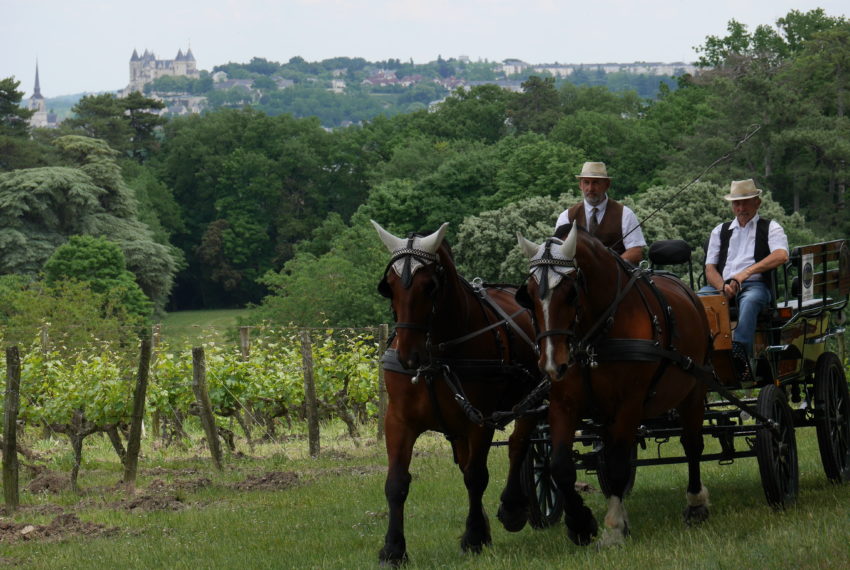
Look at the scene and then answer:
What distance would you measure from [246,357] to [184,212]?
301ft

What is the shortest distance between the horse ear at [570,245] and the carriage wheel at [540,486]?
2179mm

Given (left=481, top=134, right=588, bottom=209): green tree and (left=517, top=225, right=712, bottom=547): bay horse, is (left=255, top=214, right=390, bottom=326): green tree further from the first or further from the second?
(left=517, top=225, right=712, bottom=547): bay horse

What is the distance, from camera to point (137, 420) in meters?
13.3

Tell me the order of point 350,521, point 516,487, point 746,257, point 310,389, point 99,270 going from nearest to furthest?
point 516,487 → point 746,257 → point 350,521 → point 310,389 → point 99,270

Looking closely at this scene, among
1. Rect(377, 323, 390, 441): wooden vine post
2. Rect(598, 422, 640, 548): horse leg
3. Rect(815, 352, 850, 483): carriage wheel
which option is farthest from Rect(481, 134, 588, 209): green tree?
Rect(598, 422, 640, 548): horse leg

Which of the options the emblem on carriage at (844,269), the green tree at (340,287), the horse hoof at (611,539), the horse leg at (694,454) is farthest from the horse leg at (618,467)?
the green tree at (340,287)

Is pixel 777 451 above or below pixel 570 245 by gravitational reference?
below

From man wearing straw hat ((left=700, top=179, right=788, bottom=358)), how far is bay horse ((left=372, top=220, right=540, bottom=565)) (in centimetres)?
202

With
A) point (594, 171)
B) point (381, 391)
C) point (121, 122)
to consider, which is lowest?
point (381, 391)

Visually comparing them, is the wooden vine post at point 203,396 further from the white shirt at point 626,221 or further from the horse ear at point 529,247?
the horse ear at point 529,247

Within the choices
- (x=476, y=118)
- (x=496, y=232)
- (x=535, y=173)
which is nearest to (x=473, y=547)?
(x=496, y=232)

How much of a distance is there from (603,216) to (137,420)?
229 inches

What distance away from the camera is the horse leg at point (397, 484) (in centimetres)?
821

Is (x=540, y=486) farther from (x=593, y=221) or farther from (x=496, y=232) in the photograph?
(x=496, y=232)
